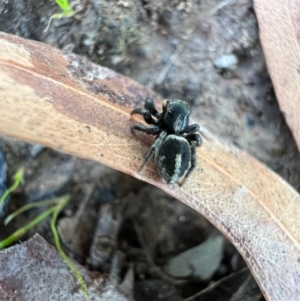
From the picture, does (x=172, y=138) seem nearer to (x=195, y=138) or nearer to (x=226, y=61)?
(x=195, y=138)

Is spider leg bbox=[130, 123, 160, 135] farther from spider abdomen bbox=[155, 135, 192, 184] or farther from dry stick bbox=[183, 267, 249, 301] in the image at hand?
dry stick bbox=[183, 267, 249, 301]

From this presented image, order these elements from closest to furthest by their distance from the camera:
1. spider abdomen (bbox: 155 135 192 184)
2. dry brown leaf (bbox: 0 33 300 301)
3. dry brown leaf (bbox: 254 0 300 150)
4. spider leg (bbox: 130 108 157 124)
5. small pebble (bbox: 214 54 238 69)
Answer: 1. dry brown leaf (bbox: 0 33 300 301)
2. spider abdomen (bbox: 155 135 192 184)
3. spider leg (bbox: 130 108 157 124)
4. dry brown leaf (bbox: 254 0 300 150)
5. small pebble (bbox: 214 54 238 69)

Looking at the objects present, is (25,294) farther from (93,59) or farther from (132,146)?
(93,59)

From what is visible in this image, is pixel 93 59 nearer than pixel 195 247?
No

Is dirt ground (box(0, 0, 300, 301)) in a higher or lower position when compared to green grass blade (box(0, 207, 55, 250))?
higher

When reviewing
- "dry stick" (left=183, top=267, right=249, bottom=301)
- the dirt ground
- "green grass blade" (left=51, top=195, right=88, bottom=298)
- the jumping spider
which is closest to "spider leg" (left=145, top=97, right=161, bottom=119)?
the jumping spider

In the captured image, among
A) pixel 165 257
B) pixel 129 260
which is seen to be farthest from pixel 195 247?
pixel 129 260
